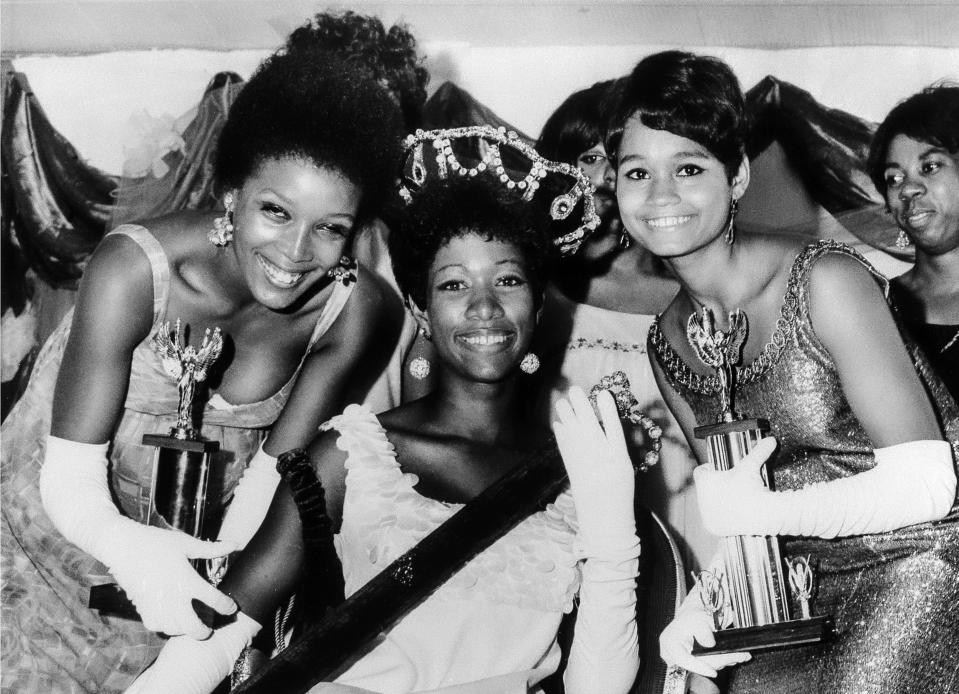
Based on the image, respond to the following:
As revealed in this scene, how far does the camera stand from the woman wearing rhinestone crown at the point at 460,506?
1.59 meters

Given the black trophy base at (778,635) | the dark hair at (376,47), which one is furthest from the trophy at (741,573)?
the dark hair at (376,47)

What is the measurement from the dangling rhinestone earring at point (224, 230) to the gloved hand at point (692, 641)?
1.03 metres

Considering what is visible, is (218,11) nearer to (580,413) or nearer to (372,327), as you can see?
(372,327)

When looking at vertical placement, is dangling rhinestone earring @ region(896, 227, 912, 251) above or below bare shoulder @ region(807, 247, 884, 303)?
above

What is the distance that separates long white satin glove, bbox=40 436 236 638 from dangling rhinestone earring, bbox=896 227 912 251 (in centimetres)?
146

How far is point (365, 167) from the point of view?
1.88 m

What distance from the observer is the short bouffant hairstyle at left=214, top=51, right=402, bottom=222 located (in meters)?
1.86

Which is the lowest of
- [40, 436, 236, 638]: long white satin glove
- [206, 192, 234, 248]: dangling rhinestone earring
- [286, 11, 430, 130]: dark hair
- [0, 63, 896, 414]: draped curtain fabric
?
[40, 436, 236, 638]: long white satin glove

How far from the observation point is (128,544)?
67.1 inches

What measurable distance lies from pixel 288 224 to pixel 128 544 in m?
0.61

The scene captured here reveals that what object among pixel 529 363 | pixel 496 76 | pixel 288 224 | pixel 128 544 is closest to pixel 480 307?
pixel 529 363

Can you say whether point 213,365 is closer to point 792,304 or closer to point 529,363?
point 529,363

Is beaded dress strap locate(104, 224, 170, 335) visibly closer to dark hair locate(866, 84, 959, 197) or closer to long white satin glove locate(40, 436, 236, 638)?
long white satin glove locate(40, 436, 236, 638)

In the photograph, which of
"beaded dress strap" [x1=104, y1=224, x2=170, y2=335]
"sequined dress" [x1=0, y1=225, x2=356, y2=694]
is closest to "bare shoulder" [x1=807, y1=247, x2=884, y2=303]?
"sequined dress" [x1=0, y1=225, x2=356, y2=694]
